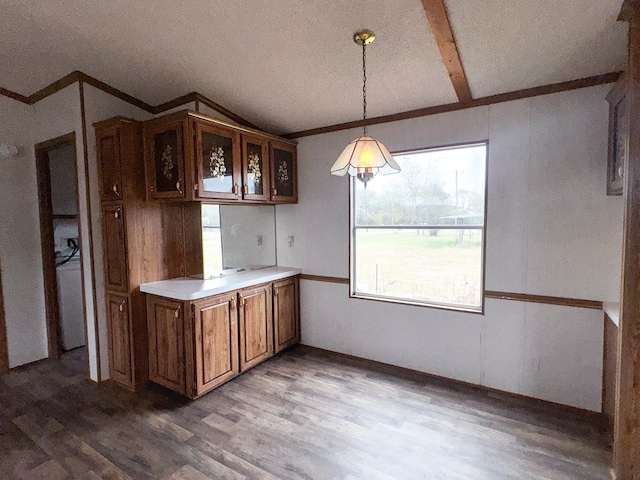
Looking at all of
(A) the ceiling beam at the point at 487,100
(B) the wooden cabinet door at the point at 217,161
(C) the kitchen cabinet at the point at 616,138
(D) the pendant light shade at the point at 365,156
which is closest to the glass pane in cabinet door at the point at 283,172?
(A) the ceiling beam at the point at 487,100

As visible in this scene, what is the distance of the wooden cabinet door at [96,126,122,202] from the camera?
2.61 m

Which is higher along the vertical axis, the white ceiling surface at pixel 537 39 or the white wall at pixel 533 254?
the white ceiling surface at pixel 537 39

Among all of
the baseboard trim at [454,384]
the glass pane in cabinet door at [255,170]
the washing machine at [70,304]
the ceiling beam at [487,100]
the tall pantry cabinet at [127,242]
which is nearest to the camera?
the ceiling beam at [487,100]

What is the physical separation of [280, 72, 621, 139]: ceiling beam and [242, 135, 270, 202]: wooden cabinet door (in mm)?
629

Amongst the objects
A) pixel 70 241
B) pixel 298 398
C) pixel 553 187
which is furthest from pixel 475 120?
pixel 70 241

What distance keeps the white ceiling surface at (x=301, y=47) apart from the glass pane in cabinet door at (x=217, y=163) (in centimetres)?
46

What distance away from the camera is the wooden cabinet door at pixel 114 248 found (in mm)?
2666

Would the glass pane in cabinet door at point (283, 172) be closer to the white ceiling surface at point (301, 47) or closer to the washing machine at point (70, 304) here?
the white ceiling surface at point (301, 47)

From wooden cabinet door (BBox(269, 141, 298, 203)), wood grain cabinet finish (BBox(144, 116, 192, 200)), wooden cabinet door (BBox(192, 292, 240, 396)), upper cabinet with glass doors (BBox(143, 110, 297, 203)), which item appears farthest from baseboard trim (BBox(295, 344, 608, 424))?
wood grain cabinet finish (BBox(144, 116, 192, 200))

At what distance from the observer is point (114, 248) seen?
273 cm

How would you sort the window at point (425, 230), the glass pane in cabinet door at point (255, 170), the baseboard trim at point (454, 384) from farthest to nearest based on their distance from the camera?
the glass pane in cabinet door at point (255, 170) → the window at point (425, 230) → the baseboard trim at point (454, 384)

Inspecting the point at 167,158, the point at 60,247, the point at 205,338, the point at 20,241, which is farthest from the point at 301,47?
the point at 60,247

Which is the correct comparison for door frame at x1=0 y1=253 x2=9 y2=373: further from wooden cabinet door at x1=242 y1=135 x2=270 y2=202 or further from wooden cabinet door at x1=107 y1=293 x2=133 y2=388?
wooden cabinet door at x1=242 y1=135 x2=270 y2=202

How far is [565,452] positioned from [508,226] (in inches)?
60.8
